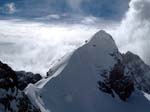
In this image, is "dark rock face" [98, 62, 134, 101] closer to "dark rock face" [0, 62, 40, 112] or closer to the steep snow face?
the steep snow face

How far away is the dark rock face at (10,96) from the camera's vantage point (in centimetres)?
11900

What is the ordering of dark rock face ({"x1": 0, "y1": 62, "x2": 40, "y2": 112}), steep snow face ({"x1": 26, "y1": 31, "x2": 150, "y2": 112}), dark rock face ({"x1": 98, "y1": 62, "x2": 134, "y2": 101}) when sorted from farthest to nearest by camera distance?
dark rock face ({"x1": 98, "y1": 62, "x2": 134, "y2": 101}) < steep snow face ({"x1": 26, "y1": 31, "x2": 150, "y2": 112}) < dark rock face ({"x1": 0, "y1": 62, "x2": 40, "y2": 112})

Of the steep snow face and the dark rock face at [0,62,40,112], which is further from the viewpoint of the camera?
the steep snow face

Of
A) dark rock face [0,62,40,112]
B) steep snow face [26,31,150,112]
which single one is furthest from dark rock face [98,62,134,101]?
dark rock face [0,62,40,112]

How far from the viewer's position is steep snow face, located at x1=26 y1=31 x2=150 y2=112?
166125 millimetres

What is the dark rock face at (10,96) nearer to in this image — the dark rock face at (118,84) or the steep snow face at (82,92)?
the steep snow face at (82,92)

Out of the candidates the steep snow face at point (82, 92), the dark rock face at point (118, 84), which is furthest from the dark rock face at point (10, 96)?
the dark rock face at point (118, 84)

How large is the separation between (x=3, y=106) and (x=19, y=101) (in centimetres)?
949

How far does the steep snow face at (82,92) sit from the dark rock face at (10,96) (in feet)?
73.3

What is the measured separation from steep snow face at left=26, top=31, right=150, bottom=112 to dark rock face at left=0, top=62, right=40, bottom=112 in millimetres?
22334

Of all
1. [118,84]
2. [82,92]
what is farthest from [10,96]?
[118,84]

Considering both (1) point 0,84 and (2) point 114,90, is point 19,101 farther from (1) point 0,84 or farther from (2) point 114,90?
(2) point 114,90

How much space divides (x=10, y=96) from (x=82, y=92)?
62559mm

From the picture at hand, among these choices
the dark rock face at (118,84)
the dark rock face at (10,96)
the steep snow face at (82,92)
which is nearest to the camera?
the dark rock face at (10,96)
